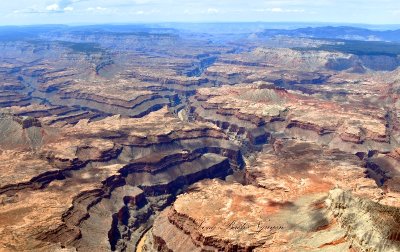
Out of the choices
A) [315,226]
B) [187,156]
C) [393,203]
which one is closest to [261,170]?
[187,156]

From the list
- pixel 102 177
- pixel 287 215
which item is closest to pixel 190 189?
pixel 102 177

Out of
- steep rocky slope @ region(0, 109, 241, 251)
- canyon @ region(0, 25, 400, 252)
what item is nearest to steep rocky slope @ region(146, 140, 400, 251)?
canyon @ region(0, 25, 400, 252)

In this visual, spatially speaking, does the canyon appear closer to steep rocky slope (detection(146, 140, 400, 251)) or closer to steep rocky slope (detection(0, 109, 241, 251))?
steep rocky slope (detection(146, 140, 400, 251))

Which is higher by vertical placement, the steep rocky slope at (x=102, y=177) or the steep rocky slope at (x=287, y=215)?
the steep rocky slope at (x=287, y=215)

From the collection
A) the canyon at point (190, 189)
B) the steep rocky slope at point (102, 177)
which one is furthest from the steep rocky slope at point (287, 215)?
the steep rocky slope at point (102, 177)

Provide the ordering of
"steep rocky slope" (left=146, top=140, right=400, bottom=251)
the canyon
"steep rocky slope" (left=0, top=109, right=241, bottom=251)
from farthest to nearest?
"steep rocky slope" (left=0, top=109, right=241, bottom=251) < the canyon < "steep rocky slope" (left=146, top=140, right=400, bottom=251)

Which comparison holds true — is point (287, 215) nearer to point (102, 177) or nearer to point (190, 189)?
point (190, 189)

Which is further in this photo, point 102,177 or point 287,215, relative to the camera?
point 102,177

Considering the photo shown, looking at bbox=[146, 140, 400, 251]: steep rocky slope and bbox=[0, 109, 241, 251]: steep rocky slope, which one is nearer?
bbox=[146, 140, 400, 251]: steep rocky slope

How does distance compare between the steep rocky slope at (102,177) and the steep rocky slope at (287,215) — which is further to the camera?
the steep rocky slope at (102,177)

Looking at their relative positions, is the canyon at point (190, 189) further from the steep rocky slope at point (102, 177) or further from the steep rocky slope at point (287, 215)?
the steep rocky slope at point (102, 177)

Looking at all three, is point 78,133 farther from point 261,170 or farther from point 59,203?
point 261,170

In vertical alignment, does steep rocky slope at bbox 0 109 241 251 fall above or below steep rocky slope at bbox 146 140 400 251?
below
